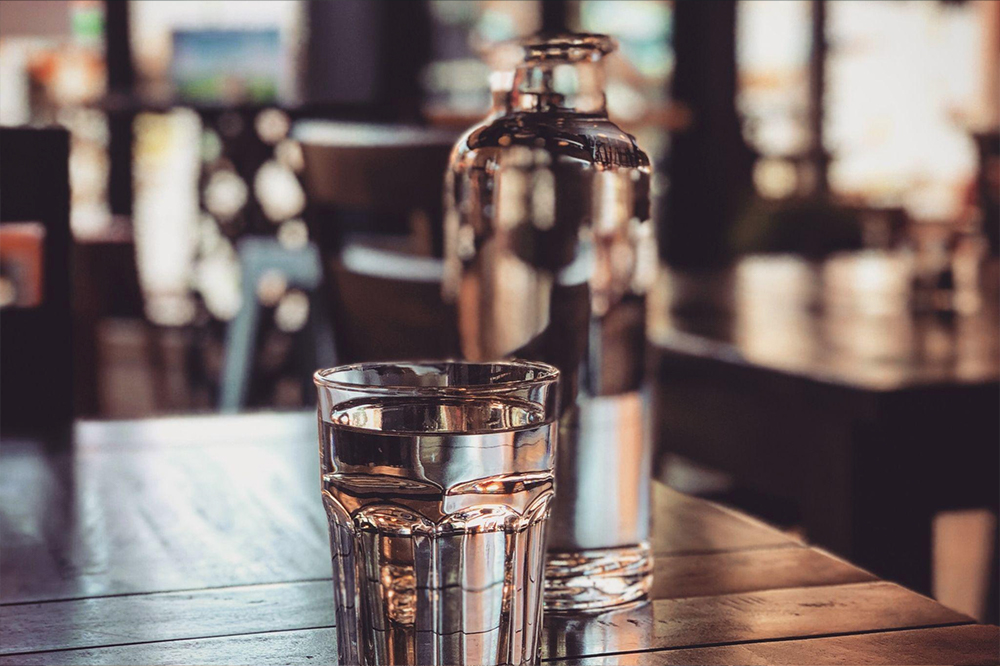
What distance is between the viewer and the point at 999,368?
1406mm

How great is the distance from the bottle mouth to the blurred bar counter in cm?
83

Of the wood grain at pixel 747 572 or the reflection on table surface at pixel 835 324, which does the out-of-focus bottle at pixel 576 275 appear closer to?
the wood grain at pixel 747 572

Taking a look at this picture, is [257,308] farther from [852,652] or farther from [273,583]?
[852,652]

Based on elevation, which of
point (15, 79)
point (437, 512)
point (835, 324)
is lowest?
point (835, 324)

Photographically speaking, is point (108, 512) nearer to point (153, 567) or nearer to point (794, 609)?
point (153, 567)

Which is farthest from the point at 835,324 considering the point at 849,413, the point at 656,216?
the point at 656,216

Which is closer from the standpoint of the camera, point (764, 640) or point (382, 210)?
point (764, 640)

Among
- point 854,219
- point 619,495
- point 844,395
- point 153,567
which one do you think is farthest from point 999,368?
point 854,219

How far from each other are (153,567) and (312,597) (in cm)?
9

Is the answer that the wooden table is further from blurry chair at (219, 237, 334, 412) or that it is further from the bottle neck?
blurry chair at (219, 237, 334, 412)

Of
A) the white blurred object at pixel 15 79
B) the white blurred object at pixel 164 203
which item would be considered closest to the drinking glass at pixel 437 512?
the white blurred object at pixel 164 203

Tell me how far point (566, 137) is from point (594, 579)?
0.18m

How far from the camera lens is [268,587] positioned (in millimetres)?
548

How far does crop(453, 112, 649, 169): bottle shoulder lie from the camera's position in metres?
0.54
